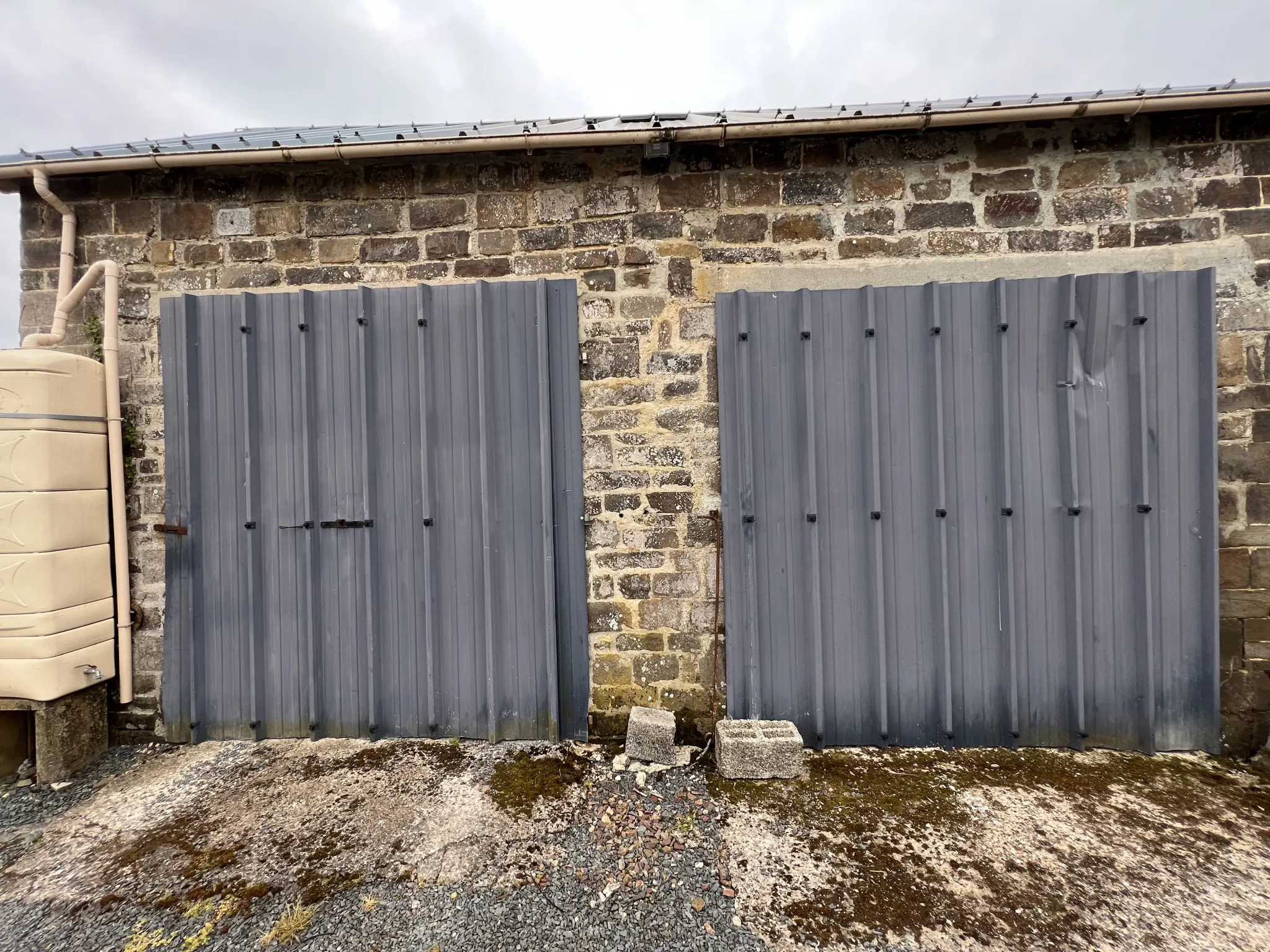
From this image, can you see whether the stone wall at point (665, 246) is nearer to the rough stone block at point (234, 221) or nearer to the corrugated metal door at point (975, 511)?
the rough stone block at point (234, 221)

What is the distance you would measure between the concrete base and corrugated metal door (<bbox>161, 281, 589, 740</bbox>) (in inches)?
14.1

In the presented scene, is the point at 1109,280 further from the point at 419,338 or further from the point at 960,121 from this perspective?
the point at 419,338

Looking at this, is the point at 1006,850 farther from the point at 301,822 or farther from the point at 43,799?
the point at 43,799

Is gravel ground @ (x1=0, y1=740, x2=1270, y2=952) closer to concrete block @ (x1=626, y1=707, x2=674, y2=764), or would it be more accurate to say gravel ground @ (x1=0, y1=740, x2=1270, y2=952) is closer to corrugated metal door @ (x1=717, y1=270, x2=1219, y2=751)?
concrete block @ (x1=626, y1=707, x2=674, y2=764)

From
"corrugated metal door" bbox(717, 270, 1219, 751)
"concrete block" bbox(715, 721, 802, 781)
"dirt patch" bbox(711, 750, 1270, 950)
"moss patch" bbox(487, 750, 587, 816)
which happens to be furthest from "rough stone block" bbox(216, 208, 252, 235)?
"dirt patch" bbox(711, 750, 1270, 950)

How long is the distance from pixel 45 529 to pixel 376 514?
1701 millimetres

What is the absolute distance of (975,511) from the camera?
2865mm

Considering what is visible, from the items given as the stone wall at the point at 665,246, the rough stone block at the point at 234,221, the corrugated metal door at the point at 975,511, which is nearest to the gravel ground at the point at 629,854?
the corrugated metal door at the point at 975,511

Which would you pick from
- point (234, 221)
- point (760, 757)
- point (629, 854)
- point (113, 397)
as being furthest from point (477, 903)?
point (234, 221)

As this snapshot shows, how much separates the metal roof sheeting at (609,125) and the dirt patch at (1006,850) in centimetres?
369

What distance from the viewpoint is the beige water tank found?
2.62 meters

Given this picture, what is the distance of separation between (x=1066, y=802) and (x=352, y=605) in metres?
4.15

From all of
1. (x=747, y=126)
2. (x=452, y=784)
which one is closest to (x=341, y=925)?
(x=452, y=784)

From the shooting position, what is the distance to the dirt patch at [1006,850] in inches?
72.4
